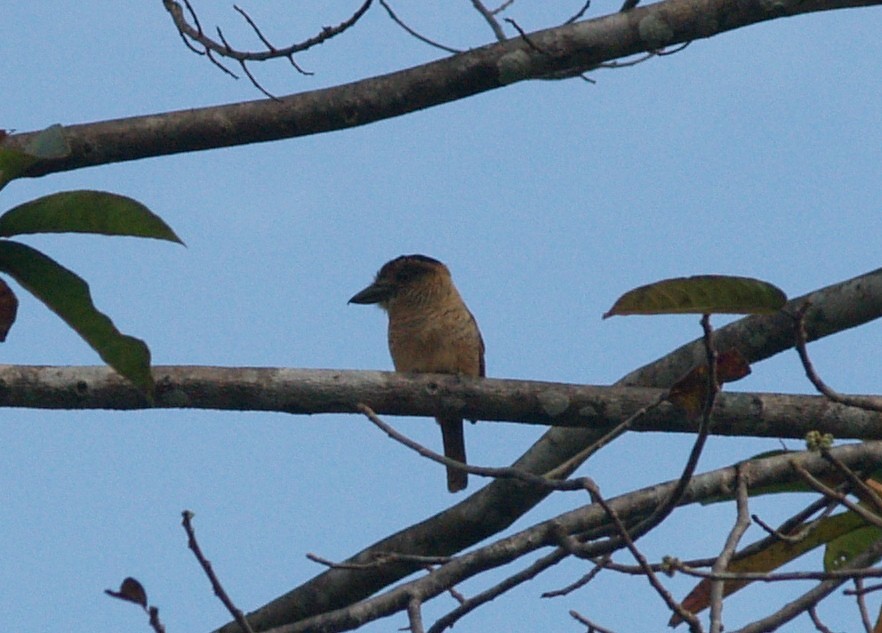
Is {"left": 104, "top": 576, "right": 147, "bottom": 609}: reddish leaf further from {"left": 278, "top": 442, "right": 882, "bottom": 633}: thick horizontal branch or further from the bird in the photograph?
the bird

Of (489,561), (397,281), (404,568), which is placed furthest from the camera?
(397,281)

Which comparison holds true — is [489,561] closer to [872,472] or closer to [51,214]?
[872,472]

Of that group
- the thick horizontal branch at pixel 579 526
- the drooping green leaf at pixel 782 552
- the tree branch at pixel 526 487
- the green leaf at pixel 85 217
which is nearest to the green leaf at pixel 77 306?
the green leaf at pixel 85 217

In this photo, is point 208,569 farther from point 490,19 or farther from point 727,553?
point 490,19

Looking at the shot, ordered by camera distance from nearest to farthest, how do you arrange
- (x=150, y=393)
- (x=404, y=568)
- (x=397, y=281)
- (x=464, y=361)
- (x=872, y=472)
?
1. (x=150, y=393)
2. (x=872, y=472)
3. (x=404, y=568)
4. (x=464, y=361)
5. (x=397, y=281)

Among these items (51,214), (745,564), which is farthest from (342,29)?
(745,564)

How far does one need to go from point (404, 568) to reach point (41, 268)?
1501mm

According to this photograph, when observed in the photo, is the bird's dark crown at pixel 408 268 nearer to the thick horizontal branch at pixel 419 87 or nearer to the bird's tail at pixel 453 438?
the bird's tail at pixel 453 438

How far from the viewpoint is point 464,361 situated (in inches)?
223

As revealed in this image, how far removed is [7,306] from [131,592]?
29.8 inches

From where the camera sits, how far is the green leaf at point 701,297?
2.89m

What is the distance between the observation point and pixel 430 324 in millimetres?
5703

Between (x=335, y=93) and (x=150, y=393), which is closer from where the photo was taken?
(x=150, y=393)

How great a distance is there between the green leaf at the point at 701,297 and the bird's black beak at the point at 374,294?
3.23 metres
